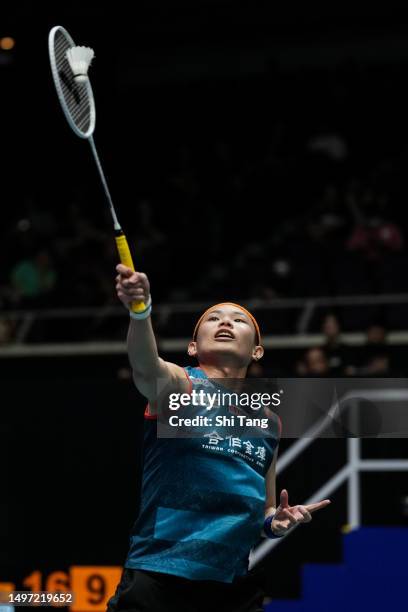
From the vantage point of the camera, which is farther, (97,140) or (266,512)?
(97,140)

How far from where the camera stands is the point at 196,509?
3.71m

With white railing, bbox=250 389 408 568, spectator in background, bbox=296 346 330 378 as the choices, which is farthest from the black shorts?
spectator in background, bbox=296 346 330 378

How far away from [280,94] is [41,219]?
337 centimetres

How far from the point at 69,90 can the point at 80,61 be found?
12 cm

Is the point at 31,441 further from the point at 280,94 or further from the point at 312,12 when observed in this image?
the point at 312,12

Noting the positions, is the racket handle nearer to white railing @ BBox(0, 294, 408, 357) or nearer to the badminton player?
the badminton player

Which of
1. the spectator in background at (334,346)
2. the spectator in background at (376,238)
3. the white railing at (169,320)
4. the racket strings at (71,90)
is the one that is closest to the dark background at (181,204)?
the spectator in background at (376,238)

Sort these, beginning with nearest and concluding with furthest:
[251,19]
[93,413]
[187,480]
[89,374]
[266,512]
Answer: [187,480]
[266,512]
[93,413]
[89,374]
[251,19]

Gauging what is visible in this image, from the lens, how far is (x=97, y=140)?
1473 centimetres

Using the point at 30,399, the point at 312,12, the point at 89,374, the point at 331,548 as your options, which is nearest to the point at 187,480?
the point at 331,548

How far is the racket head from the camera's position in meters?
4.29

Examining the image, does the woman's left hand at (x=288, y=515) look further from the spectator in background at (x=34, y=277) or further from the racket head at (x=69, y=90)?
the spectator in background at (x=34, y=277)

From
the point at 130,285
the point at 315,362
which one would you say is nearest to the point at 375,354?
the point at 315,362

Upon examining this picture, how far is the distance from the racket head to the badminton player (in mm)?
1125
